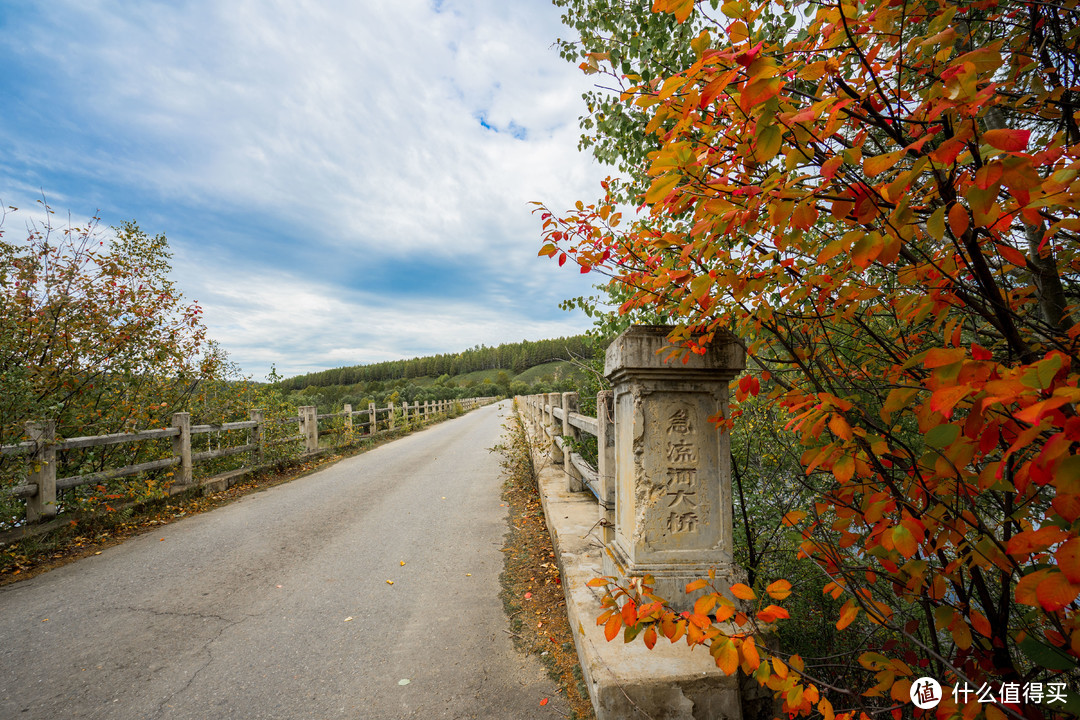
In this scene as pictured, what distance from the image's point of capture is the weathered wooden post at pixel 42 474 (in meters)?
4.78

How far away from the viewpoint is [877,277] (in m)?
2.32

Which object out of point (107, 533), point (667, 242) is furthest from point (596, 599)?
point (107, 533)

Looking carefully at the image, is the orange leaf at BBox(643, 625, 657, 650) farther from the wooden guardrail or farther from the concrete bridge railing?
the wooden guardrail

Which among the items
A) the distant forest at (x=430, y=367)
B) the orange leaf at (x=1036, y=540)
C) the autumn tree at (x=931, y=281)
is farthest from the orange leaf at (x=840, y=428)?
the distant forest at (x=430, y=367)

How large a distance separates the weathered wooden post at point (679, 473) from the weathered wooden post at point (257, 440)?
8.52 metres

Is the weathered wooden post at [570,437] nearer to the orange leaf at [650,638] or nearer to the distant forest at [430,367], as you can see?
the orange leaf at [650,638]

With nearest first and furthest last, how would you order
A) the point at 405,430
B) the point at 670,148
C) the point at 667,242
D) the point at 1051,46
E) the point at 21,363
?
the point at 670,148 < the point at 1051,46 < the point at 667,242 < the point at 21,363 < the point at 405,430

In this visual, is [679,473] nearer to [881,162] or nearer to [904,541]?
[904,541]

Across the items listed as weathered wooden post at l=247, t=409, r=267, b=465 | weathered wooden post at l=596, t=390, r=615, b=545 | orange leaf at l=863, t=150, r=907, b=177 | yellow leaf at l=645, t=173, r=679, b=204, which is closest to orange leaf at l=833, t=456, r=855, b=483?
orange leaf at l=863, t=150, r=907, b=177

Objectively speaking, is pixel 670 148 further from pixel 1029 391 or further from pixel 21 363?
pixel 21 363

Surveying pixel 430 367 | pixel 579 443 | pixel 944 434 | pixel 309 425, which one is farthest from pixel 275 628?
pixel 430 367

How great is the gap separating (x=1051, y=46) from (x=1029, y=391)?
153 cm

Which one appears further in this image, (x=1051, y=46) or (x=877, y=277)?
(x=877, y=277)

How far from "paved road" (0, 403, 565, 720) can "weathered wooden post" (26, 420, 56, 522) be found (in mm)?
872
